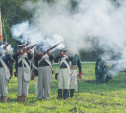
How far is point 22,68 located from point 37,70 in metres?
0.51

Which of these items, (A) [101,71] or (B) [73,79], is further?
(A) [101,71]

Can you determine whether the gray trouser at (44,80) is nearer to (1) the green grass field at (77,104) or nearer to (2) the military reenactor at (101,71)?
(1) the green grass field at (77,104)

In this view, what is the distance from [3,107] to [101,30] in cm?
596

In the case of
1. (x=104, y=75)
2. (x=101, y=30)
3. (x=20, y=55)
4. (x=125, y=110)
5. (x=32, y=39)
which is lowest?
(x=125, y=110)

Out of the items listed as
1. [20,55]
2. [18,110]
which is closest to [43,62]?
[20,55]

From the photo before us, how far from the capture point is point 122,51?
41.7 ft

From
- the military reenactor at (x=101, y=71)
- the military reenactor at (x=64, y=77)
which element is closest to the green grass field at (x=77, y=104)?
the military reenactor at (x=64, y=77)

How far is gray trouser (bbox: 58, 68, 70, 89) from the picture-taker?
8461 millimetres

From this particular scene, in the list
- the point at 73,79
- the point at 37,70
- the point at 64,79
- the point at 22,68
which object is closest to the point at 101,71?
the point at 73,79

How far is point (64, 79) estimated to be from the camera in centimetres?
847

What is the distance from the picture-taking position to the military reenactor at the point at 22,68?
8.12 meters

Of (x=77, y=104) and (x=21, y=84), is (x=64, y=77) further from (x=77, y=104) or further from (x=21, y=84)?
(x=21, y=84)

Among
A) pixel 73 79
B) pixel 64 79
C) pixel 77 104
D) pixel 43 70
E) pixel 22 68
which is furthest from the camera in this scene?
pixel 73 79

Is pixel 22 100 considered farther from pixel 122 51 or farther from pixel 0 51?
pixel 122 51
